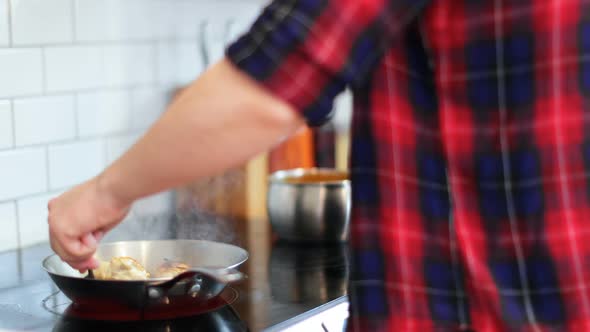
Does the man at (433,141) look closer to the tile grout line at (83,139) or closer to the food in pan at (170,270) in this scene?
the food in pan at (170,270)

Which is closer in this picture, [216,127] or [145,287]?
[216,127]

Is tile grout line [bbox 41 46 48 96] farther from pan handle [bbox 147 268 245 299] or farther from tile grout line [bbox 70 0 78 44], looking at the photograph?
pan handle [bbox 147 268 245 299]

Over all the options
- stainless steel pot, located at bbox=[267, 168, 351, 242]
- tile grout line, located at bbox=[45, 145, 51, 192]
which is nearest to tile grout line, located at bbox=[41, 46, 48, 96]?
tile grout line, located at bbox=[45, 145, 51, 192]

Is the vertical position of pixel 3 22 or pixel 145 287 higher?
pixel 3 22

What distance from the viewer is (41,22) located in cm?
157

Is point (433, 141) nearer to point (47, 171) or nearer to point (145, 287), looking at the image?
point (145, 287)

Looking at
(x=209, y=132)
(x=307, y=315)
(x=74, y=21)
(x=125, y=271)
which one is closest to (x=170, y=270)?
(x=125, y=271)

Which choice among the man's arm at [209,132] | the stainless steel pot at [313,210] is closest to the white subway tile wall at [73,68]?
the stainless steel pot at [313,210]

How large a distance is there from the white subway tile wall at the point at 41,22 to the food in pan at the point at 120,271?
55 centimetres

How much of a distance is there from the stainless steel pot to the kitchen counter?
1.3 inches

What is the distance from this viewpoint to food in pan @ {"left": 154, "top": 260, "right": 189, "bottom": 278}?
1153mm

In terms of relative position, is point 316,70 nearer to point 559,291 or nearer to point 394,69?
point 394,69

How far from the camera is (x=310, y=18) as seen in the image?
73cm

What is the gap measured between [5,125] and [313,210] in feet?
1.80
